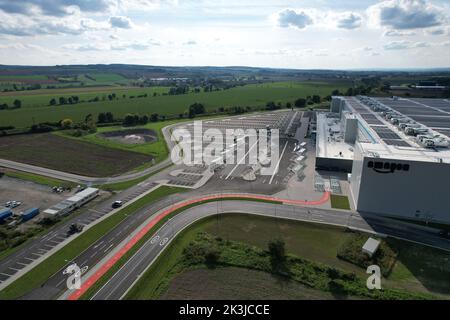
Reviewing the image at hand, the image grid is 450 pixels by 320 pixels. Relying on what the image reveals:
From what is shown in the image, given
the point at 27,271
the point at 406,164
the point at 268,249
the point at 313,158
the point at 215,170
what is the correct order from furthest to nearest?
the point at 313,158, the point at 215,170, the point at 406,164, the point at 268,249, the point at 27,271

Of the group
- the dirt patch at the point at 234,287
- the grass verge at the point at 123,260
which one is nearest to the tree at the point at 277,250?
the dirt patch at the point at 234,287

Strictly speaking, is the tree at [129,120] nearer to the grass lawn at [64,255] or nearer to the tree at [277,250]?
the grass lawn at [64,255]

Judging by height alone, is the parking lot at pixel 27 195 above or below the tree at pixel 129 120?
below

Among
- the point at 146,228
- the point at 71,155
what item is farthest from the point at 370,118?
the point at 71,155

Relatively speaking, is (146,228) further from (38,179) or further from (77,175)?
(38,179)

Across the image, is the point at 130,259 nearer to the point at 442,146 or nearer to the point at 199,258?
the point at 199,258

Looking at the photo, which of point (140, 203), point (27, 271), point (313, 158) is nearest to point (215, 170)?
point (140, 203)
